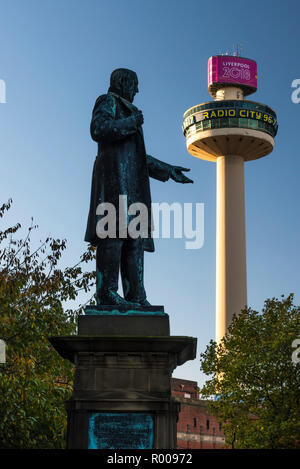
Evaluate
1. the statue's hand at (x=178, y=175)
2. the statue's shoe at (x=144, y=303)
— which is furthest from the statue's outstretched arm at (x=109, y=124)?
the statue's shoe at (x=144, y=303)

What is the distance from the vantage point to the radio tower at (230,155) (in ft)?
319

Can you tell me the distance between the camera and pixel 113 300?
10203 mm

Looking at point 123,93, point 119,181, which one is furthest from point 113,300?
point 123,93

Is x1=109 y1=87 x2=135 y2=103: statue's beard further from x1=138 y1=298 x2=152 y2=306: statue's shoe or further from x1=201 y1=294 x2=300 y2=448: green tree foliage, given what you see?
x1=201 y1=294 x2=300 y2=448: green tree foliage

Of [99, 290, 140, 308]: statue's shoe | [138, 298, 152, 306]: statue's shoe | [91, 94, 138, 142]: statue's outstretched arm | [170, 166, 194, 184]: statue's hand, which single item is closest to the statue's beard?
[91, 94, 138, 142]: statue's outstretched arm

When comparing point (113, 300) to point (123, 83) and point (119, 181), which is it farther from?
point (123, 83)

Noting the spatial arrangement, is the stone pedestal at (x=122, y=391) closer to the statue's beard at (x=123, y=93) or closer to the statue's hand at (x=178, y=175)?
the statue's hand at (x=178, y=175)

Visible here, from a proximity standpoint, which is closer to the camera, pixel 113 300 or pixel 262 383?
pixel 113 300

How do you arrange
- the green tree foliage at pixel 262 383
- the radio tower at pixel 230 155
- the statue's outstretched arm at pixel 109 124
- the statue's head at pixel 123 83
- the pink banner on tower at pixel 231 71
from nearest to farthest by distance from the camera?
the statue's outstretched arm at pixel 109 124
the statue's head at pixel 123 83
the green tree foliage at pixel 262 383
the radio tower at pixel 230 155
the pink banner on tower at pixel 231 71

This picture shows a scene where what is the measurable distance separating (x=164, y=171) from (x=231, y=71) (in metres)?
99.9

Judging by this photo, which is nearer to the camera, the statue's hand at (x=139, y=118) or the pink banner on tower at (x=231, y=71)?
the statue's hand at (x=139, y=118)

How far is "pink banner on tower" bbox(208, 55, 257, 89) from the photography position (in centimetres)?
10725
